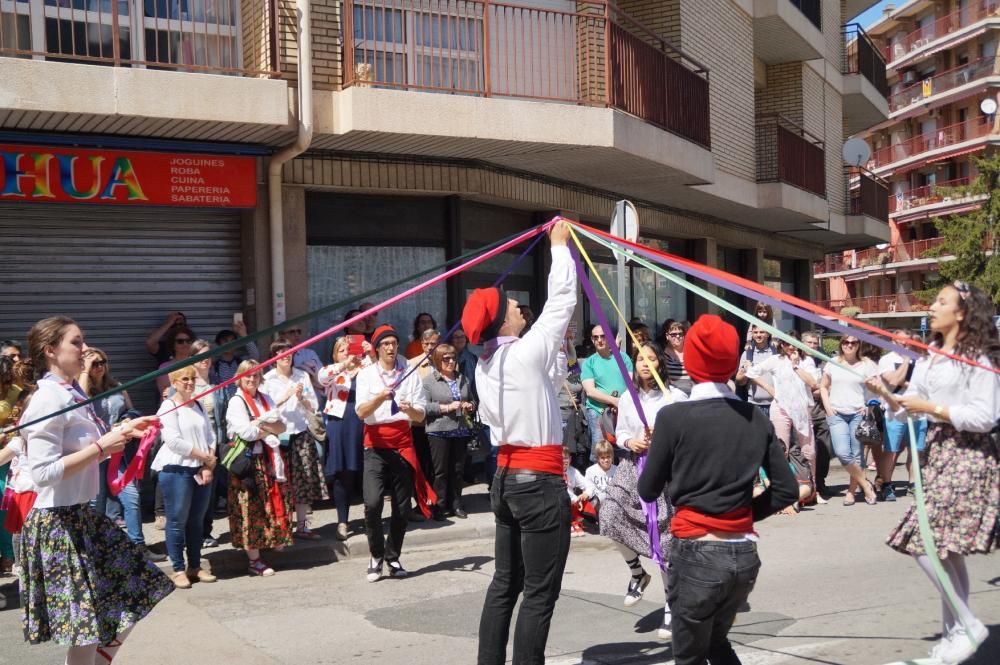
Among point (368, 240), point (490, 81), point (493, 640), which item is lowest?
point (493, 640)

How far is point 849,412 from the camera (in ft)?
38.3

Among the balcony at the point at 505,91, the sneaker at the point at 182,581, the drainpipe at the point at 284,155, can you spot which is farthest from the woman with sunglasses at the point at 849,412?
the sneaker at the point at 182,581

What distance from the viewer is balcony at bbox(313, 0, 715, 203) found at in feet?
36.2

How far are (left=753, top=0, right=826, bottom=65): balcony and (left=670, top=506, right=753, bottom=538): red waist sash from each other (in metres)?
16.0

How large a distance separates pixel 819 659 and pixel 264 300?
7.50 metres

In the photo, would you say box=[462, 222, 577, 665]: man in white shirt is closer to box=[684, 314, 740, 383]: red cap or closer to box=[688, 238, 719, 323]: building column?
box=[684, 314, 740, 383]: red cap

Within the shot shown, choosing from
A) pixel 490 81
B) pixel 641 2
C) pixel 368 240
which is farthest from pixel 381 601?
pixel 641 2

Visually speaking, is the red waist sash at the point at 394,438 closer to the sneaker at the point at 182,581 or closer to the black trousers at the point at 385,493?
the black trousers at the point at 385,493

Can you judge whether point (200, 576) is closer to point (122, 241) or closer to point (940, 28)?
point (122, 241)

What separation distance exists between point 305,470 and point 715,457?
18.8 ft

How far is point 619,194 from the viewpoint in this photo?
633 inches

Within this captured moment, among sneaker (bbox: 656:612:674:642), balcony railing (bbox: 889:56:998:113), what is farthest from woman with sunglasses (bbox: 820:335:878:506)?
balcony railing (bbox: 889:56:998:113)

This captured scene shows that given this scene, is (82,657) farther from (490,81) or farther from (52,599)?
(490,81)

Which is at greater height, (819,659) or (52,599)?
(52,599)
